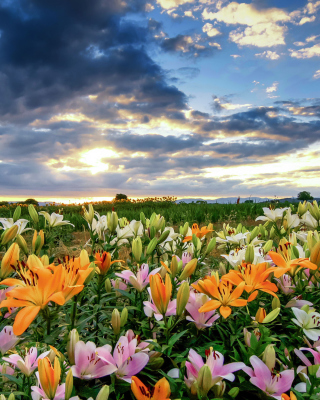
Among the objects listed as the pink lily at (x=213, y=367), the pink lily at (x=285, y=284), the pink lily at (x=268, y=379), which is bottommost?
the pink lily at (x=268, y=379)

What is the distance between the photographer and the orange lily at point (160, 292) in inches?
41.3

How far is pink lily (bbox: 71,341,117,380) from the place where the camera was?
94 centimetres

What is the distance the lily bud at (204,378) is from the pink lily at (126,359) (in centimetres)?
18

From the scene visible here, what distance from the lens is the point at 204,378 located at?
2.99 ft

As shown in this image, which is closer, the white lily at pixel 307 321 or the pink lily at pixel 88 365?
the pink lily at pixel 88 365

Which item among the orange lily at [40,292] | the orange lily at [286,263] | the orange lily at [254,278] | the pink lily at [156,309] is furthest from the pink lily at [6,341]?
the orange lily at [286,263]

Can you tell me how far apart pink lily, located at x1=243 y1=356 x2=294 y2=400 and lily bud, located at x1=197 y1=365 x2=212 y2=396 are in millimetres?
157

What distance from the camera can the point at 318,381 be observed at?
3.31 ft

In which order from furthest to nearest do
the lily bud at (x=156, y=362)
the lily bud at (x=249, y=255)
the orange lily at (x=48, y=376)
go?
the lily bud at (x=249, y=255)
the lily bud at (x=156, y=362)
the orange lily at (x=48, y=376)

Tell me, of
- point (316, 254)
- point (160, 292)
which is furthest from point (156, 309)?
point (316, 254)

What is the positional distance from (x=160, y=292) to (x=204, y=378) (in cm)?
29

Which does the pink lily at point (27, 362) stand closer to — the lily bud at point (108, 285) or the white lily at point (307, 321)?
the lily bud at point (108, 285)

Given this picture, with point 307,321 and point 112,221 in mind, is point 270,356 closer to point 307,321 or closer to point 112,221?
point 307,321

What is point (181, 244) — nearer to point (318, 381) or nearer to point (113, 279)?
point (113, 279)
